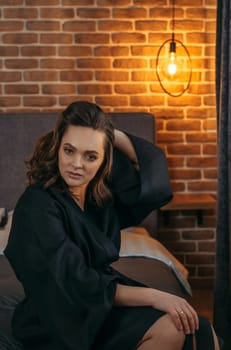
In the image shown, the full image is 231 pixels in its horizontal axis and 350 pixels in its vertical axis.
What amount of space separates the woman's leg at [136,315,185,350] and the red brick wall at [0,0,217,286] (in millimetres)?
2350

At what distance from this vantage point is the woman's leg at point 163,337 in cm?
183

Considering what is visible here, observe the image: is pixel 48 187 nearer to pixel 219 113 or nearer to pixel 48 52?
pixel 219 113

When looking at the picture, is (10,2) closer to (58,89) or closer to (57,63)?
(57,63)

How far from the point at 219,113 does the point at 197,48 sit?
1.35 metres

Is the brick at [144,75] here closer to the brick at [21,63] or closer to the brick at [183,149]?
the brick at [183,149]

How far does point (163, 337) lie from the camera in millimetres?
1834

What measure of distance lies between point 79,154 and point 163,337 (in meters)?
0.65

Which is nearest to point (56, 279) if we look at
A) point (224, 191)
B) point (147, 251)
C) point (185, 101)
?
point (224, 191)

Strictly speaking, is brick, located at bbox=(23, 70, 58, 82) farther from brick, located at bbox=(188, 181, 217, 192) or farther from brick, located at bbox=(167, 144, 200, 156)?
brick, located at bbox=(188, 181, 217, 192)

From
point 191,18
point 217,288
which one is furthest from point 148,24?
point 217,288

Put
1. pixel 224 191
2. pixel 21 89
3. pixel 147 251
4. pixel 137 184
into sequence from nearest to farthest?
pixel 137 184, pixel 224 191, pixel 147 251, pixel 21 89

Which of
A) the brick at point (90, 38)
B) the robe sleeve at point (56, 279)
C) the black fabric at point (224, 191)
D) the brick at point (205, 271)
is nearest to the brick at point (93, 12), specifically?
the brick at point (90, 38)

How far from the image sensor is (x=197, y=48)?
4016 mm

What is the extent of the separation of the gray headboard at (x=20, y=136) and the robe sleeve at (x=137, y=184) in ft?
5.31
